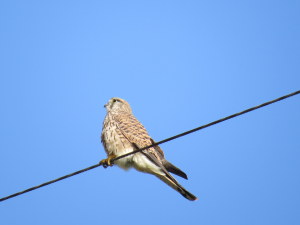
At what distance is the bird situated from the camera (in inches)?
170

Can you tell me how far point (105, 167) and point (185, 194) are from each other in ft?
3.85

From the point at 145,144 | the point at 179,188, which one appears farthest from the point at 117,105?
the point at 179,188

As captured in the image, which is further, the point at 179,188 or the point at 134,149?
the point at 134,149

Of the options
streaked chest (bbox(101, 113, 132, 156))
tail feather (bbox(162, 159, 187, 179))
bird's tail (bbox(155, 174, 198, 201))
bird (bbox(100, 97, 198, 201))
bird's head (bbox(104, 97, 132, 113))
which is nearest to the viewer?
bird's tail (bbox(155, 174, 198, 201))

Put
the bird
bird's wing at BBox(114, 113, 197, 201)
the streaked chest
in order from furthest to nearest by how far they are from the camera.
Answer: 1. the streaked chest
2. the bird
3. bird's wing at BBox(114, 113, 197, 201)

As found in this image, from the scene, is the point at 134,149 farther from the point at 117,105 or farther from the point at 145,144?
the point at 117,105

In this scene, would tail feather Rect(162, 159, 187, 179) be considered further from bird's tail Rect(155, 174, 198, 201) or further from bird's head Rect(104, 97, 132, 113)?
bird's head Rect(104, 97, 132, 113)

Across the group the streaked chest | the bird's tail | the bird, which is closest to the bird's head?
the bird

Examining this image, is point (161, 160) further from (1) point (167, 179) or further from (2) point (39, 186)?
(2) point (39, 186)

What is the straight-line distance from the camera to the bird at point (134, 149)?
4.31 m

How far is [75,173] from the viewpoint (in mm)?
3076

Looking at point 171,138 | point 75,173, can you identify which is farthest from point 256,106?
point 75,173

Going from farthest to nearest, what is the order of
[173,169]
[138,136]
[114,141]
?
[138,136] < [114,141] < [173,169]

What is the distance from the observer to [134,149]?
4.69 m
